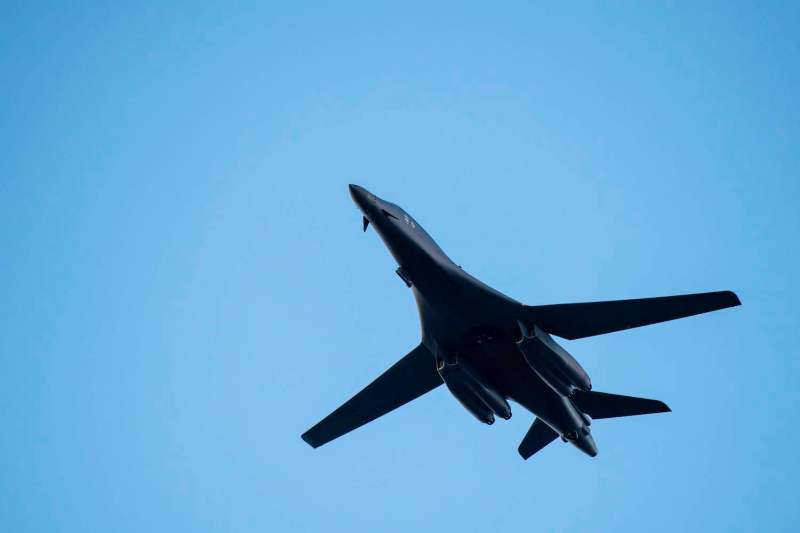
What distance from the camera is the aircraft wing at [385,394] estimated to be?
23469 millimetres

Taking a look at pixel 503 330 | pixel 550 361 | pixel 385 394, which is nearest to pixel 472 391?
pixel 503 330

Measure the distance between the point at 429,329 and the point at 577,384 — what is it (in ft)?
15.3

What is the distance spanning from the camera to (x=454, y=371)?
21219 millimetres

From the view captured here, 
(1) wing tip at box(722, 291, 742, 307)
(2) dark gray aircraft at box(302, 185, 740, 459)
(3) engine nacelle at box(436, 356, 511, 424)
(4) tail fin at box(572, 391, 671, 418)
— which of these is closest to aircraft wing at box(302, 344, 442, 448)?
(2) dark gray aircraft at box(302, 185, 740, 459)

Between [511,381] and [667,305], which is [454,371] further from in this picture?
[667,305]

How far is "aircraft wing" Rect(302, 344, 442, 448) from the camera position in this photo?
23469mm

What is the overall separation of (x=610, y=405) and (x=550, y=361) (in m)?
4.41

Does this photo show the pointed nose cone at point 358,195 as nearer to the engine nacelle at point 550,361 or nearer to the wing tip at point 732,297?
the engine nacelle at point 550,361

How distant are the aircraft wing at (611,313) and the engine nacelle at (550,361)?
2.07 feet

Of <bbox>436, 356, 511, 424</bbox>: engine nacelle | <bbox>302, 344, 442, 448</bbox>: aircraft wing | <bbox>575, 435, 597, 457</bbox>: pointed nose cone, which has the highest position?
<bbox>302, 344, 442, 448</bbox>: aircraft wing

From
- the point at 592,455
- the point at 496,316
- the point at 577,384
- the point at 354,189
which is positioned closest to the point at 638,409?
the point at 592,455

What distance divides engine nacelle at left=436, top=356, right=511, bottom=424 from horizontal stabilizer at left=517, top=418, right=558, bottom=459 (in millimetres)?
3171

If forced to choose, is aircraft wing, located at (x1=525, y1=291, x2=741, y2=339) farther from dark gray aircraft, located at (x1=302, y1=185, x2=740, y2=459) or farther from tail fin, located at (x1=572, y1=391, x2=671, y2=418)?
tail fin, located at (x1=572, y1=391, x2=671, y2=418)

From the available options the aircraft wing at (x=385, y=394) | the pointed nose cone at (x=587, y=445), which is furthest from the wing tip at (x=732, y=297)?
the aircraft wing at (x=385, y=394)
